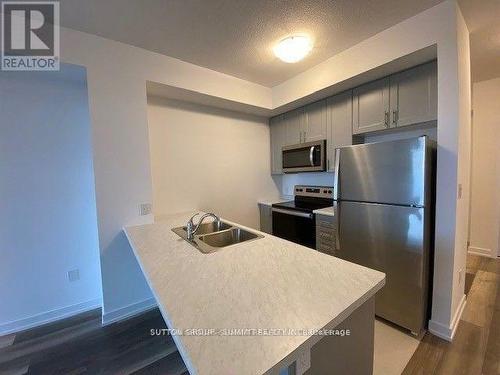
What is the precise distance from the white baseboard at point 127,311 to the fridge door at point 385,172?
222cm

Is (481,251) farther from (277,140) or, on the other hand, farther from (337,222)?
(277,140)

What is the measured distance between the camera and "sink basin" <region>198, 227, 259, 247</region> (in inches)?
67.0

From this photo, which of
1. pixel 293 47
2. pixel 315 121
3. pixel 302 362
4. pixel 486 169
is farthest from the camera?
pixel 486 169

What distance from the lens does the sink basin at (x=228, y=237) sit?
1.70m

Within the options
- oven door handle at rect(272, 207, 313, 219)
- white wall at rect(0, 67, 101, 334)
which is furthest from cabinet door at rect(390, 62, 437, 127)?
white wall at rect(0, 67, 101, 334)

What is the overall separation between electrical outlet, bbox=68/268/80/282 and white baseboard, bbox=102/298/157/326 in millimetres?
539

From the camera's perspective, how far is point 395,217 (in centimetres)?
178

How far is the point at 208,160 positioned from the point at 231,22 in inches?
63.3

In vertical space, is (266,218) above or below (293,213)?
below

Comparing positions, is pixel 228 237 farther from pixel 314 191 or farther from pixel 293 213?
pixel 314 191

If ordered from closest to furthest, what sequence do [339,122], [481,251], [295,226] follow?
1. [339,122]
2. [295,226]
3. [481,251]

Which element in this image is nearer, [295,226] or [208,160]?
[295,226]

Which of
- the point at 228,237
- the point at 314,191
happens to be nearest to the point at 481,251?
the point at 314,191

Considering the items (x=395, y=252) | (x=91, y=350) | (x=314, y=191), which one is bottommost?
(x=91, y=350)
